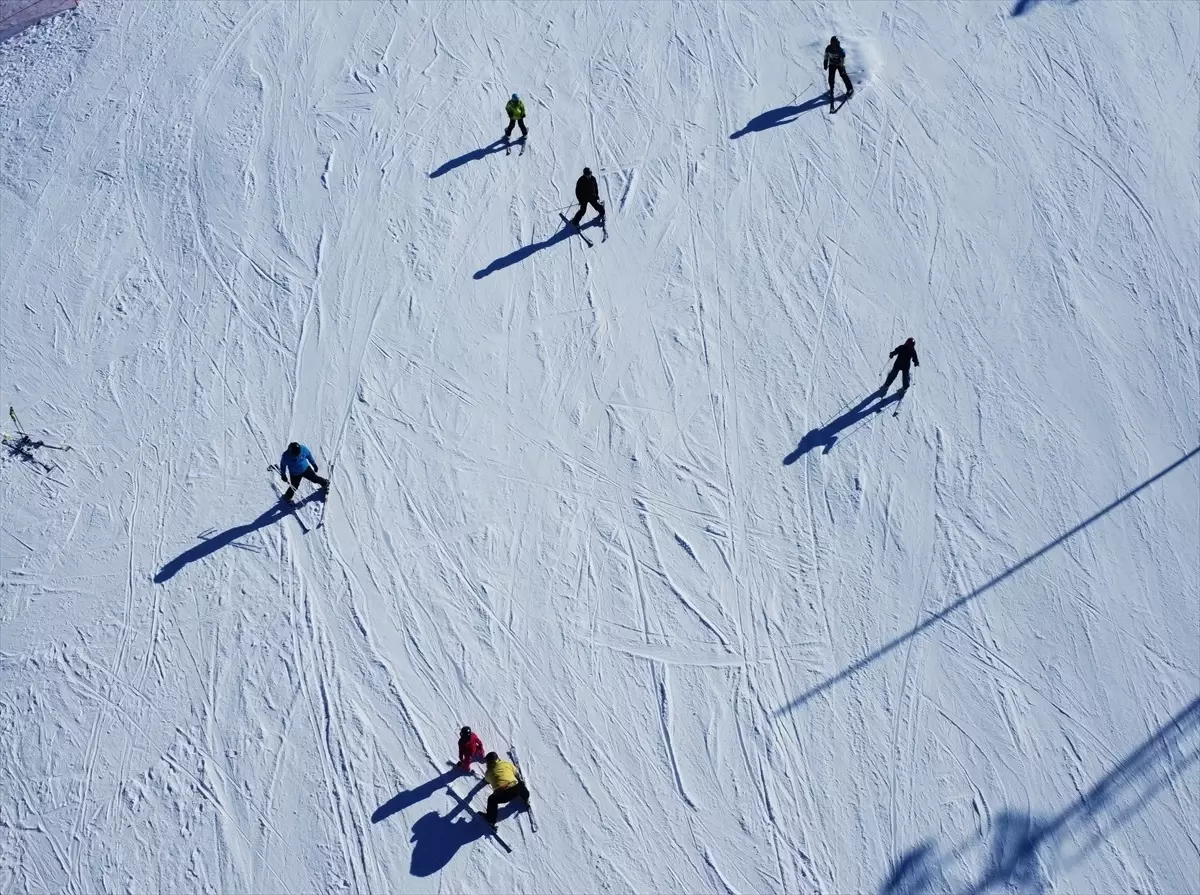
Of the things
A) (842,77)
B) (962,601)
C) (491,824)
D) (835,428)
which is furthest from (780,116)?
A: (491,824)

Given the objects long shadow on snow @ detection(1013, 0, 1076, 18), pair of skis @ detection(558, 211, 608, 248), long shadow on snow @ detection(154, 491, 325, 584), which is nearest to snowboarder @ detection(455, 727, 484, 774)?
long shadow on snow @ detection(154, 491, 325, 584)

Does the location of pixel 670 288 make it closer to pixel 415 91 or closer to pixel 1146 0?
pixel 415 91

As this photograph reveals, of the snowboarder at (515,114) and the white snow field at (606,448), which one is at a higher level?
the snowboarder at (515,114)

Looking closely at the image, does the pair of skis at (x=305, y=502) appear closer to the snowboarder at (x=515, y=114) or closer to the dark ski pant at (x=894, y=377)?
the snowboarder at (x=515, y=114)

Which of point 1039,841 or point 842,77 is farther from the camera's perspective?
point 842,77

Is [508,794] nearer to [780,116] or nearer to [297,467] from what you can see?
[297,467]

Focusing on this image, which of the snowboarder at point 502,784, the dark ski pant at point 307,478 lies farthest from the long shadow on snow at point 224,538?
the snowboarder at point 502,784

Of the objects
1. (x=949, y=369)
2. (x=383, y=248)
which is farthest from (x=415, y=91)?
(x=949, y=369)
